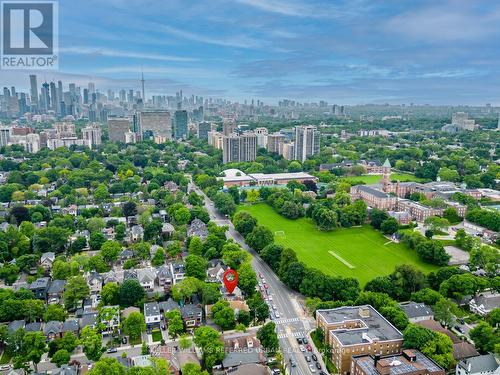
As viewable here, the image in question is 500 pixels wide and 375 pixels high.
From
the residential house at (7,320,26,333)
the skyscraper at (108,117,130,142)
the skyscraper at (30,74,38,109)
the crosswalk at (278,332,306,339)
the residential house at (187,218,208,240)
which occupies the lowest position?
the crosswalk at (278,332,306,339)

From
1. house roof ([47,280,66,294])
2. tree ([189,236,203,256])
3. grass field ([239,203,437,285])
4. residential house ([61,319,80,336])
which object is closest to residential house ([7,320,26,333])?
residential house ([61,319,80,336])

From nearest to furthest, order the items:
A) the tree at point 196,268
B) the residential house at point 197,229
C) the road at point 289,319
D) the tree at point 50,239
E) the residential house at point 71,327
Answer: the road at point 289,319, the residential house at point 71,327, the tree at point 196,268, the tree at point 50,239, the residential house at point 197,229

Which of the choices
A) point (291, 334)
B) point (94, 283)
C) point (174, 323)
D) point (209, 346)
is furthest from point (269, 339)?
point (94, 283)

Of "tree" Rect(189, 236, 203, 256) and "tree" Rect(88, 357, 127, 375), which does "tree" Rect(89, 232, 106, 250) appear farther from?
"tree" Rect(88, 357, 127, 375)

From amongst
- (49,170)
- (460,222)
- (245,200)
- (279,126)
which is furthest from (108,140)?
(460,222)

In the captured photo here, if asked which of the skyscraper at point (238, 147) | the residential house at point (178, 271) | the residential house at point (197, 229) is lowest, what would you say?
the residential house at point (178, 271)

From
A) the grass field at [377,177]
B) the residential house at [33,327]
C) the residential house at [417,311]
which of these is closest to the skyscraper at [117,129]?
the grass field at [377,177]

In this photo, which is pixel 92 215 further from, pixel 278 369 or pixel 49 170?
pixel 278 369

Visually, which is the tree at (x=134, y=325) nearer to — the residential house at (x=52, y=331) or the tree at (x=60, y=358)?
the tree at (x=60, y=358)
